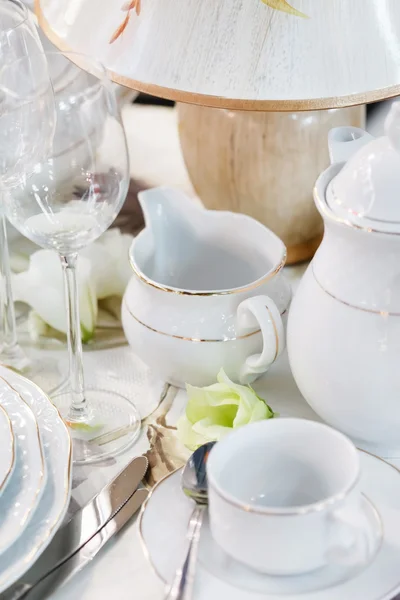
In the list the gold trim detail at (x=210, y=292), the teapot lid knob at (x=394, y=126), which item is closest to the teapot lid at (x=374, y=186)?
the teapot lid knob at (x=394, y=126)

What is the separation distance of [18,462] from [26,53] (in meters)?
0.26

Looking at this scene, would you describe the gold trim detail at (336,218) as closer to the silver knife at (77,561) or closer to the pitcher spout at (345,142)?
the pitcher spout at (345,142)

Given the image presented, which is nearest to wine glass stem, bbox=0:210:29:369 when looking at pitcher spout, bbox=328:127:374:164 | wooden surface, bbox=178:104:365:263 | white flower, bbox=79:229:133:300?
white flower, bbox=79:229:133:300

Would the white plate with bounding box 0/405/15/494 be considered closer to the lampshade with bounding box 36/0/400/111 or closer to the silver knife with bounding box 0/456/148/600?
the silver knife with bounding box 0/456/148/600

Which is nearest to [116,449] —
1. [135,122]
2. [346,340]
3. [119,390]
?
[119,390]

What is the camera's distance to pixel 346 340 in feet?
1.74

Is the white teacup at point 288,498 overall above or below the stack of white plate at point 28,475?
above

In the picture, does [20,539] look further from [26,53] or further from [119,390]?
[26,53]

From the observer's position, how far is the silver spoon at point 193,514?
0.44 meters

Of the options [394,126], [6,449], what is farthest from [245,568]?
[394,126]

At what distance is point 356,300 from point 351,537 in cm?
14

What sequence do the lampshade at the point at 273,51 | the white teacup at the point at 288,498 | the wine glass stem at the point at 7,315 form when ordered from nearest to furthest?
1. the white teacup at the point at 288,498
2. the lampshade at the point at 273,51
3. the wine glass stem at the point at 7,315

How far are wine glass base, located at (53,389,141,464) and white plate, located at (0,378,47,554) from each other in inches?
2.2

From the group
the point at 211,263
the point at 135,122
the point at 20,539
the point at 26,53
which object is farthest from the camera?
the point at 135,122
